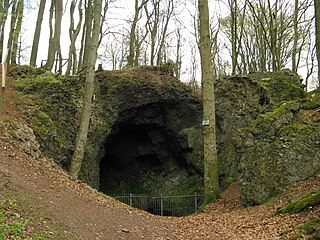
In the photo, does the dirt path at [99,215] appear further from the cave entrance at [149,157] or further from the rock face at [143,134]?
the cave entrance at [149,157]

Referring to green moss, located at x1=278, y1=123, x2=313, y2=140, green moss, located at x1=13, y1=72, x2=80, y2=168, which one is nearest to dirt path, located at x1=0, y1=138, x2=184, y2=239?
green moss, located at x1=13, y1=72, x2=80, y2=168

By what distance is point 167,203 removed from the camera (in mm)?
19016

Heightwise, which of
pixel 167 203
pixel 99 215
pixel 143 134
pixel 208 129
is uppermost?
pixel 143 134

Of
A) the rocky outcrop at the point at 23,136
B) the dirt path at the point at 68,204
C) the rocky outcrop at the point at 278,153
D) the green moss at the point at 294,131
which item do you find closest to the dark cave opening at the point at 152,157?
the rocky outcrop at the point at 278,153

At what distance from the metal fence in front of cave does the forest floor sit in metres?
7.24

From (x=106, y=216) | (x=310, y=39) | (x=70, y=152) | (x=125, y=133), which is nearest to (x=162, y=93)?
(x=125, y=133)

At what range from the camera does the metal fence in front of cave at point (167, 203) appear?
58.1 ft

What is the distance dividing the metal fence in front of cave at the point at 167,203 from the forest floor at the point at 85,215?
724cm

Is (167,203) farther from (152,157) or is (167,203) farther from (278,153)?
(278,153)

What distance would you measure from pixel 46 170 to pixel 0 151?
139cm

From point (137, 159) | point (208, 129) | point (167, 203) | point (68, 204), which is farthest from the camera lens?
point (137, 159)

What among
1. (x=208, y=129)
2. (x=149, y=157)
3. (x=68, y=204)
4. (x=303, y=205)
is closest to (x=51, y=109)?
(x=208, y=129)

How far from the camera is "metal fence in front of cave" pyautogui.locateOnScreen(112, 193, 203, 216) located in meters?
17.7

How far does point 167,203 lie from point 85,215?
12.3 meters
